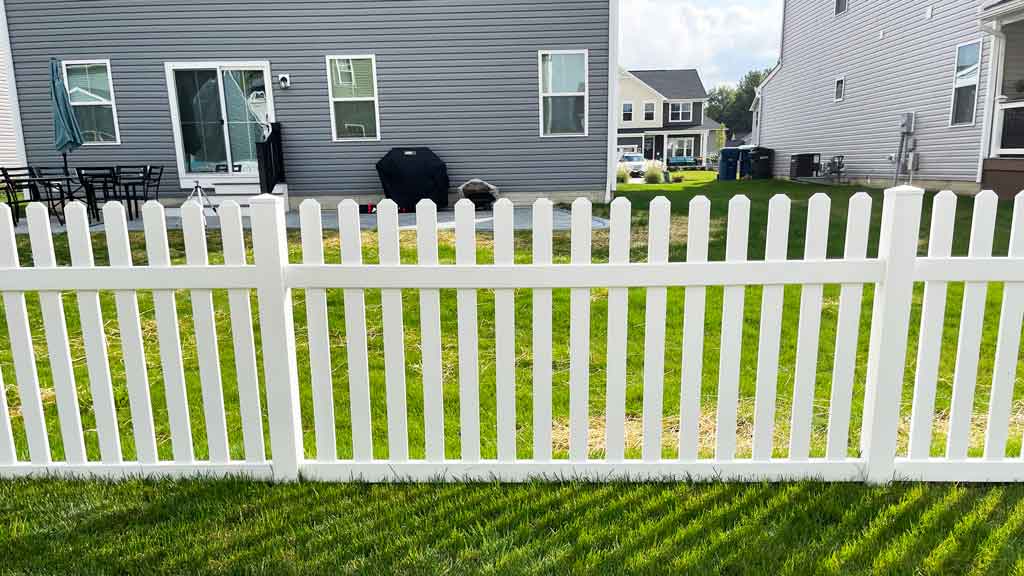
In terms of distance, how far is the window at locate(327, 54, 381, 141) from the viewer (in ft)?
36.0

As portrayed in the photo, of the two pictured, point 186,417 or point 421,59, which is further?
point 421,59

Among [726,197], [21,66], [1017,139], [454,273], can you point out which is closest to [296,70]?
[21,66]

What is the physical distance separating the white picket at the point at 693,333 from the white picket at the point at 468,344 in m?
0.74

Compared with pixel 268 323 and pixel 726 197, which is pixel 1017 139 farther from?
pixel 268 323

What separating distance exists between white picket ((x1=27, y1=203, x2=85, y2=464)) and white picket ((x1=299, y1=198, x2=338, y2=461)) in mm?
783

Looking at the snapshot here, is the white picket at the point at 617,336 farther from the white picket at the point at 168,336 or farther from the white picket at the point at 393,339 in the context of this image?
the white picket at the point at 168,336

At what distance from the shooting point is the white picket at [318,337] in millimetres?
2449

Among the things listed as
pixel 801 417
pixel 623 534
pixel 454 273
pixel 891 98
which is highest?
pixel 891 98

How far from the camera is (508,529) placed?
2.31 m

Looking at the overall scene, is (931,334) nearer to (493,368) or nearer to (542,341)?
(542,341)

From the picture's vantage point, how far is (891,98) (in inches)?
611

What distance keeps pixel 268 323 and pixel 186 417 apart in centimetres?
52

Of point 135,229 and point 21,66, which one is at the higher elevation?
point 21,66

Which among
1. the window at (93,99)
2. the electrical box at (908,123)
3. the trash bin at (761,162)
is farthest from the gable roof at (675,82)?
the window at (93,99)
